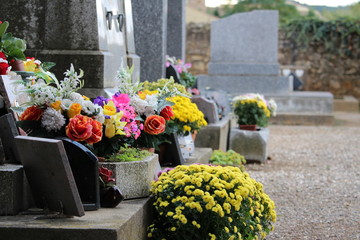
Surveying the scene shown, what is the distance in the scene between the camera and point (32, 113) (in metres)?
3.30

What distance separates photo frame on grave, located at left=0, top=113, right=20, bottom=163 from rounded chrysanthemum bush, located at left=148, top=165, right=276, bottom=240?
0.81 metres

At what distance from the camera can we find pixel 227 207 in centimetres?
341

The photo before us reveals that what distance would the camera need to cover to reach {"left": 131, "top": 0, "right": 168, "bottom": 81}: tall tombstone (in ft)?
24.2

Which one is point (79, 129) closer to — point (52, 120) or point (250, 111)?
point (52, 120)

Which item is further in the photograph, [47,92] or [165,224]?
[165,224]

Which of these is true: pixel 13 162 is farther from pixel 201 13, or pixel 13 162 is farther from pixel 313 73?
pixel 201 13

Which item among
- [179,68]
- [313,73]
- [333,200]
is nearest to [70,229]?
[333,200]

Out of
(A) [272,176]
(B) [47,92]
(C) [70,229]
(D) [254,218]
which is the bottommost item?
(A) [272,176]

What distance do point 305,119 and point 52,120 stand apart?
1133cm

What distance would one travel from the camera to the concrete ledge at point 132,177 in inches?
141

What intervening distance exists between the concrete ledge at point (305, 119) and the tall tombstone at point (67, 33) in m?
9.62

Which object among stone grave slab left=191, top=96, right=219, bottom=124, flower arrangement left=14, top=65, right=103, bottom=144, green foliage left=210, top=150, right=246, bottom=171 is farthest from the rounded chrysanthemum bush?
stone grave slab left=191, top=96, right=219, bottom=124

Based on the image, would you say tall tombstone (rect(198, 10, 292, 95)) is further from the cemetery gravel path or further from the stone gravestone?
the cemetery gravel path

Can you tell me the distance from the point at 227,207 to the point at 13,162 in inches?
44.6
